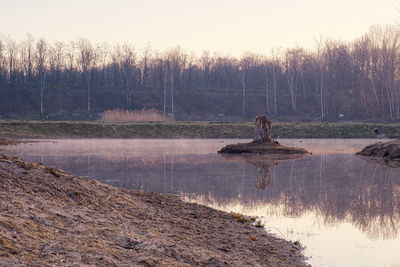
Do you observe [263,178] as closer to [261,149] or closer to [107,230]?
[107,230]

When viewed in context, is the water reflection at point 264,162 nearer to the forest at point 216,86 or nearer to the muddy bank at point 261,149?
the muddy bank at point 261,149

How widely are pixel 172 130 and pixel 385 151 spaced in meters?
26.8

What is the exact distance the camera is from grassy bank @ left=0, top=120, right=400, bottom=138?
168ft

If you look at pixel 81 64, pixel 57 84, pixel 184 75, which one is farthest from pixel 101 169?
pixel 184 75

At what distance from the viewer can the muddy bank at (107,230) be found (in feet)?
21.2

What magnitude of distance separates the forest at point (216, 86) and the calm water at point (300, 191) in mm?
51095

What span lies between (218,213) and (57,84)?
87597 millimetres

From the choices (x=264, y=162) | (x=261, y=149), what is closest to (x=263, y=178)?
(x=264, y=162)

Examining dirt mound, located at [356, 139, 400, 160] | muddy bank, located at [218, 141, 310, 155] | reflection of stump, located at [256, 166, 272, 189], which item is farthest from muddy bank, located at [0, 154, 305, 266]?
dirt mound, located at [356, 139, 400, 160]

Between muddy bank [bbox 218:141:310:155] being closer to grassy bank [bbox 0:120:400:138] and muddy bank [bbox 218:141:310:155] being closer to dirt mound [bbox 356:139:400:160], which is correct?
dirt mound [bbox 356:139:400:160]

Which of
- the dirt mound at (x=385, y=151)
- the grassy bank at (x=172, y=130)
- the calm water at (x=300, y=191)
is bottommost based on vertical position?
the calm water at (x=300, y=191)

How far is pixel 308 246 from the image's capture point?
372 inches

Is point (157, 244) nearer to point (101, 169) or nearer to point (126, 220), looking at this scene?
point (126, 220)

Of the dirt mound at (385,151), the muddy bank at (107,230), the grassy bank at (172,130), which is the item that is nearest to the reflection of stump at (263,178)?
the muddy bank at (107,230)
